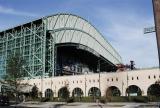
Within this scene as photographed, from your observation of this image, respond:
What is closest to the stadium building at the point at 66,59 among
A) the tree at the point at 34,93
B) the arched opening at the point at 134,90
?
the arched opening at the point at 134,90

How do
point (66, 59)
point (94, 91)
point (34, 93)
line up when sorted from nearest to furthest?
point (94, 91), point (34, 93), point (66, 59)

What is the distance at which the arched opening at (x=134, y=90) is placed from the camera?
9612cm

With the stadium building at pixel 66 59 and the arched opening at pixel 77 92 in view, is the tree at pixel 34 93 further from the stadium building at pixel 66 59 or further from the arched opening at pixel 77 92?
the arched opening at pixel 77 92

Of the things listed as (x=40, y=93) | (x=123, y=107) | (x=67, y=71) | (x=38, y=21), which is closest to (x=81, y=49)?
(x=67, y=71)

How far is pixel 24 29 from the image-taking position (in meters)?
131

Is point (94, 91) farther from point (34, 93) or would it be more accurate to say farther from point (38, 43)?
point (38, 43)

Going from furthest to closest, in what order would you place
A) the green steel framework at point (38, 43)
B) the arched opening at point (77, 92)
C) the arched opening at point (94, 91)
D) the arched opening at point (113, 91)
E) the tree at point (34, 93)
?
1. the green steel framework at point (38, 43)
2. the arched opening at point (77, 92)
3. the tree at point (34, 93)
4. the arched opening at point (94, 91)
5. the arched opening at point (113, 91)

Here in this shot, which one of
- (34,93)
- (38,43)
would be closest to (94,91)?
(34,93)

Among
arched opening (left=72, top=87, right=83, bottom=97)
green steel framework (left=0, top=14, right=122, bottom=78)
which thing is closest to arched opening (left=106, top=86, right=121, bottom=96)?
arched opening (left=72, top=87, right=83, bottom=97)

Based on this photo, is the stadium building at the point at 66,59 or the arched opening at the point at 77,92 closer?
the stadium building at the point at 66,59

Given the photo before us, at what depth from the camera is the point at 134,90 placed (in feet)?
319

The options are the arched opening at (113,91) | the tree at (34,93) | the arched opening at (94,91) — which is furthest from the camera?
the tree at (34,93)

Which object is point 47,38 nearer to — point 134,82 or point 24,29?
point 24,29

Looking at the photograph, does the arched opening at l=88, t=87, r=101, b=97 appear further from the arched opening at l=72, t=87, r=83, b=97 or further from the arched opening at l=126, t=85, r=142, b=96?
the arched opening at l=126, t=85, r=142, b=96
